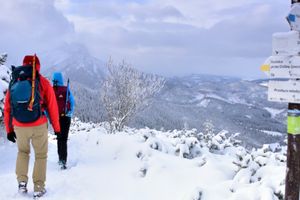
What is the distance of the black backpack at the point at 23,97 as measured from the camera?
17.8 feet

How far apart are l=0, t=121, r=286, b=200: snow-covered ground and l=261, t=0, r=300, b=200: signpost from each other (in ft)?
3.16

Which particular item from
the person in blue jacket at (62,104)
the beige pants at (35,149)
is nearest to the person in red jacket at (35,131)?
the beige pants at (35,149)

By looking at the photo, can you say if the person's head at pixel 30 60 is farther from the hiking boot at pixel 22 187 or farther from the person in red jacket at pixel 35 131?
the hiking boot at pixel 22 187

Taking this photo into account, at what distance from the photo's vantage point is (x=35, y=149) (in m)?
5.74

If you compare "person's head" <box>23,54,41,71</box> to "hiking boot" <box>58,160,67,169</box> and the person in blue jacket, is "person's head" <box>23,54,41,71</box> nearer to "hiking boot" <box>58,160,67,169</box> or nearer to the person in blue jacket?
the person in blue jacket

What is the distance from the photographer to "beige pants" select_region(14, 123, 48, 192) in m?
5.61

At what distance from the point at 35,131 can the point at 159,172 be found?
2325mm

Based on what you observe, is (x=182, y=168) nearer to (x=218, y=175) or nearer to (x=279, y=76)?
(x=218, y=175)

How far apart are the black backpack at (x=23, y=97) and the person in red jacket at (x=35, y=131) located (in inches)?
2.4

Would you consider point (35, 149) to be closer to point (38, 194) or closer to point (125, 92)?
point (38, 194)

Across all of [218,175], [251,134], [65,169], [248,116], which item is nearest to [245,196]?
[218,175]

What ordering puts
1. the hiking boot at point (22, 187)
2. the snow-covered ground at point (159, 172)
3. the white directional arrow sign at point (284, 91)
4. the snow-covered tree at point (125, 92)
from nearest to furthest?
the white directional arrow sign at point (284, 91) < the snow-covered ground at point (159, 172) < the hiking boot at point (22, 187) < the snow-covered tree at point (125, 92)

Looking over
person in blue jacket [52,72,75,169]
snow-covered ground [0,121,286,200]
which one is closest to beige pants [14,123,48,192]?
snow-covered ground [0,121,286,200]

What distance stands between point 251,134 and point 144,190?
116 meters
